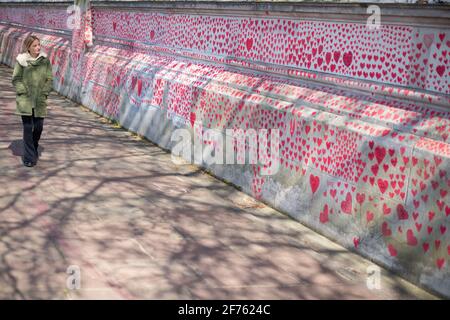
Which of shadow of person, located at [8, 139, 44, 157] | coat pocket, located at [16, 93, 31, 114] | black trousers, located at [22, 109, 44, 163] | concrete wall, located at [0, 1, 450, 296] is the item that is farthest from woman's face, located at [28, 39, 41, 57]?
concrete wall, located at [0, 1, 450, 296]

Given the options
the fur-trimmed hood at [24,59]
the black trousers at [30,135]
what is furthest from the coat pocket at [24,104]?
the fur-trimmed hood at [24,59]

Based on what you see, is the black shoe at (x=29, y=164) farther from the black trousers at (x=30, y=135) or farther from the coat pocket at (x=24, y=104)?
the coat pocket at (x=24, y=104)

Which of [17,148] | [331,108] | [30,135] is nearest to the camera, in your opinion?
[331,108]

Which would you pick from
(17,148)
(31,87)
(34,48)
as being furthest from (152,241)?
(17,148)

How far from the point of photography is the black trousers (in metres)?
8.06

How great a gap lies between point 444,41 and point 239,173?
121 inches

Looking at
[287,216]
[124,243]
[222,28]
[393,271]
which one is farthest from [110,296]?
[222,28]

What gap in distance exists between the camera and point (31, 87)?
26.2 ft

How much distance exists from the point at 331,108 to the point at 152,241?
6.77 feet

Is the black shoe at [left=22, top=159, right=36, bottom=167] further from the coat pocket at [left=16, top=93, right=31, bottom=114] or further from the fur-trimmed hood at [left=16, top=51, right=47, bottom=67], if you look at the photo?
the fur-trimmed hood at [left=16, top=51, right=47, bottom=67]

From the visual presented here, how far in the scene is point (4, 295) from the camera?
4.57 meters

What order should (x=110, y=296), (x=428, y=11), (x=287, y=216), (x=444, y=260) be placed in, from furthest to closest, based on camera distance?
(x=287, y=216), (x=428, y=11), (x=444, y=260), (x=110, y=296)

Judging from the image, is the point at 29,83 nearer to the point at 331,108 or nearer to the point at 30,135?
the point at 30,135
